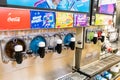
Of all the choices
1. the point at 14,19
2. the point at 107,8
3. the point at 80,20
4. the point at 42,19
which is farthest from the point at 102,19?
the point at 14,19

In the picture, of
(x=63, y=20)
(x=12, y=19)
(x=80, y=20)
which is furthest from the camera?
(x=80, y=20)

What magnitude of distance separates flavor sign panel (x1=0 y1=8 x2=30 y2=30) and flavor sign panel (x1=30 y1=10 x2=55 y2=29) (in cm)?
3

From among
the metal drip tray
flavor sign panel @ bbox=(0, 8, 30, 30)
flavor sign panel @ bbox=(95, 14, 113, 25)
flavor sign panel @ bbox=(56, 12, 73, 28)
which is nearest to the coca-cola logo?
flavor sign panel @ bbox=(0, 8, 30, 30)

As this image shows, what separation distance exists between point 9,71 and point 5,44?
0.51 feet

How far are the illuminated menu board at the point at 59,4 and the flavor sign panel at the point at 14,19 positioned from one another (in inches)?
1.5

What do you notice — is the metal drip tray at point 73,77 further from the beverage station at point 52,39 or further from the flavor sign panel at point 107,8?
the flavor sign panel at point 107,8

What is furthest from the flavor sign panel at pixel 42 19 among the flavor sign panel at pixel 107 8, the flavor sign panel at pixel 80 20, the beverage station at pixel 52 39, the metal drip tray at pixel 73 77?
the flavor sign panel at pixel 107 8

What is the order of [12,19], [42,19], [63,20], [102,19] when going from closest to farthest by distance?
1. [12,19]
2. [42,19]
3. [63,20]
4. [102,19]

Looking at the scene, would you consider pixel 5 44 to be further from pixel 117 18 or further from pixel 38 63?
pixel 117 18

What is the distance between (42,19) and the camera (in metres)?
0.74

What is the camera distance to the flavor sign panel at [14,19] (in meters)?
0.58

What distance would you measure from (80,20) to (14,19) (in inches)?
20.4

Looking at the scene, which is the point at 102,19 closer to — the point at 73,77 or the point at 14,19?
the point at 73,77

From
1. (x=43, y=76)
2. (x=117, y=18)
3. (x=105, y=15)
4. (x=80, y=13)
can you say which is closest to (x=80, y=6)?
(x=80, y=13)
